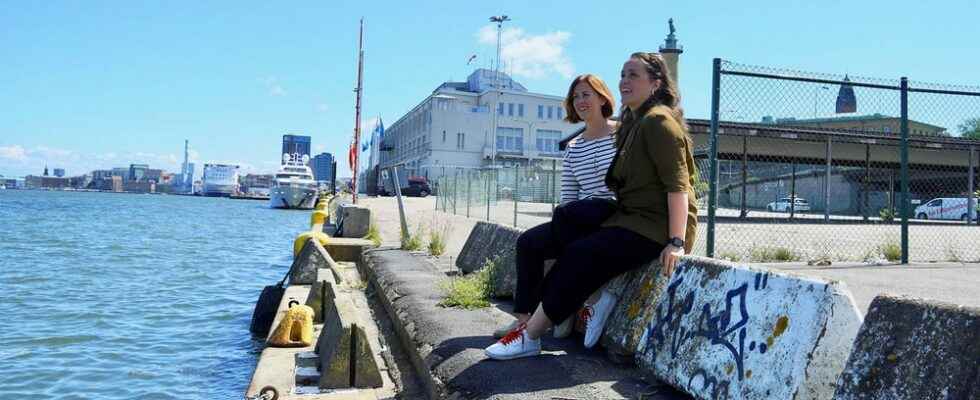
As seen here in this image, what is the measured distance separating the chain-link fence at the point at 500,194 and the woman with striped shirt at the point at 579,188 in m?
11.9

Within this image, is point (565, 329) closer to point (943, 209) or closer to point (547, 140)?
point (943, 209)

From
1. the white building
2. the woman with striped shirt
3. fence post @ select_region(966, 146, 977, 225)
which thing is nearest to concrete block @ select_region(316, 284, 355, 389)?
the woman with striped shirt

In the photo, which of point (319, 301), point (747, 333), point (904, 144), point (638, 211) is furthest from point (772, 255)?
point (747, 333)

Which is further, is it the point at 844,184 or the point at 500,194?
the point at 844,184

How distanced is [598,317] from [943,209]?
114 ft

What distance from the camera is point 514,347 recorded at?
4148 mm

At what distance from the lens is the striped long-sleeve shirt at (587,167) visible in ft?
14.7

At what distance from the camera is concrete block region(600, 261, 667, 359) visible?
154 inches

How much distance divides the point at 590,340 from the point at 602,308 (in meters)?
0.20

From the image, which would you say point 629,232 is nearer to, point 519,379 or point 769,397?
point 519,379

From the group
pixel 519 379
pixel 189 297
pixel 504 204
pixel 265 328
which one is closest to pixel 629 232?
pixel 519 379

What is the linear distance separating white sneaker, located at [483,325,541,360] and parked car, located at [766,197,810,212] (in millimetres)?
36543

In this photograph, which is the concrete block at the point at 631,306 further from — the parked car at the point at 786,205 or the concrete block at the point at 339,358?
the parked car at the point at 786,205

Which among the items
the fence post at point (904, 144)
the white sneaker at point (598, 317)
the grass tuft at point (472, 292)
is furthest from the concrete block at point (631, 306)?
the fence post at point (904, 144)
